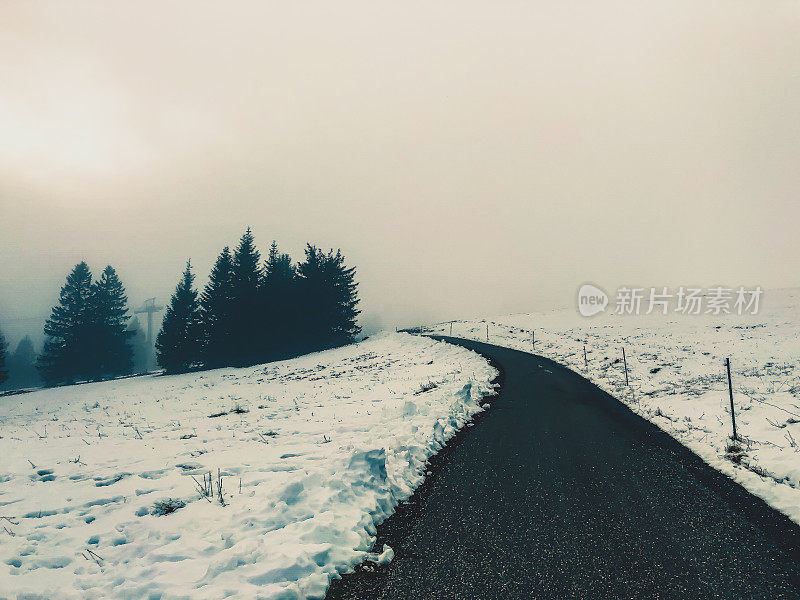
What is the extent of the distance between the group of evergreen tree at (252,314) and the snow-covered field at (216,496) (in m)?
26.2

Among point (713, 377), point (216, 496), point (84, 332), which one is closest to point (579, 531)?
point (216, 496)

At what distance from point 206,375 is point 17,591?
30.7 meters

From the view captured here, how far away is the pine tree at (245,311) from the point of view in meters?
38.7

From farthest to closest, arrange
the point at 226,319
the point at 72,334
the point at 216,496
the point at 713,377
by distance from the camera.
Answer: the point at 72,334 → the point at 226,319 → the point at 713,377 → the point at 216,496

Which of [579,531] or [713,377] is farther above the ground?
[579,531]

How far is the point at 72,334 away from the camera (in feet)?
146

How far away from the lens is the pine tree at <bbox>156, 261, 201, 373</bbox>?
1598 inches

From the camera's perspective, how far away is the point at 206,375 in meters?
31.2

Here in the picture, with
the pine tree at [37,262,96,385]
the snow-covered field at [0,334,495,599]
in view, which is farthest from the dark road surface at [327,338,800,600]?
the pine tree at [37,262,96,385]

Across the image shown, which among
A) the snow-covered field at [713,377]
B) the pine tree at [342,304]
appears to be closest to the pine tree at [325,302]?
the pine tree at [342,304]

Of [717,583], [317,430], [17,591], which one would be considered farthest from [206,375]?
[717,583]

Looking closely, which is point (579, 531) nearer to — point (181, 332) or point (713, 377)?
point (713, 377)

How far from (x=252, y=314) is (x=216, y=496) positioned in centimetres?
3612

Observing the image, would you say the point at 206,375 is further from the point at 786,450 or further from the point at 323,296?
the point at 786,450
